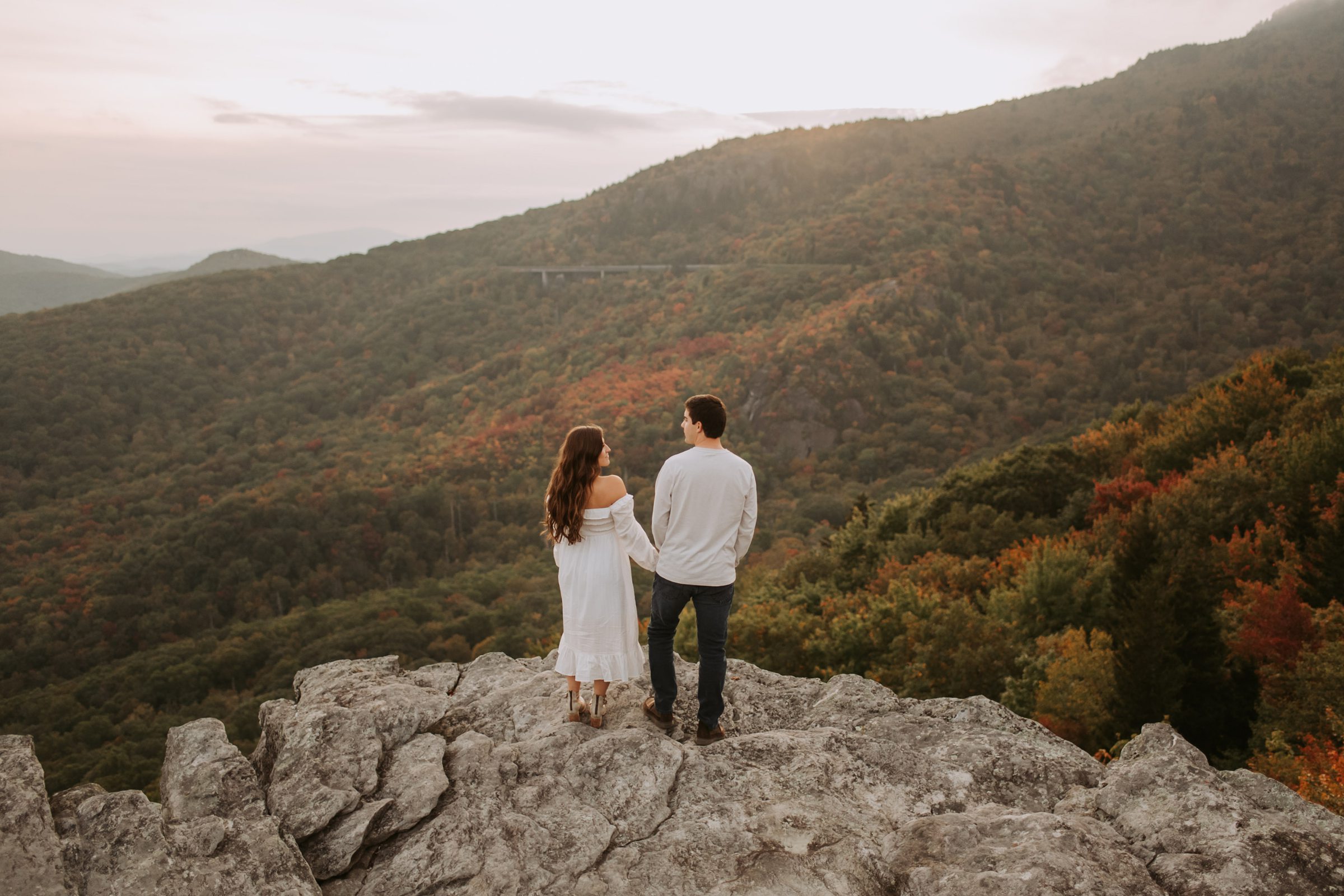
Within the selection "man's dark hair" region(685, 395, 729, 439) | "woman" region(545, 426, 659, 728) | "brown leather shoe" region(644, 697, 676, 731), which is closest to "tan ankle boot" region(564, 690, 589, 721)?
"woman" region(545, 426, 659, 728)

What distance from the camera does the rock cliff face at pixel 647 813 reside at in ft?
14.3

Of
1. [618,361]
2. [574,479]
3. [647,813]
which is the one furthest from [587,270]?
[647,813]

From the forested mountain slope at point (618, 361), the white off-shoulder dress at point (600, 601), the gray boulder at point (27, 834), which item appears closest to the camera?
the gray boulder at point (27, 834)

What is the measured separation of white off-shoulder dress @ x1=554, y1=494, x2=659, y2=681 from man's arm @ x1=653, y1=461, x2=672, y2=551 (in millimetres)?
198

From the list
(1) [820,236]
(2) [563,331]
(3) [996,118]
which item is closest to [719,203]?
(1) [820,236]

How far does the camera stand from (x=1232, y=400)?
21844mm

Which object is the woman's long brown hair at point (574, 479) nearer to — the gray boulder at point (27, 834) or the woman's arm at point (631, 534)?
the woman's arm at point (631, 534)

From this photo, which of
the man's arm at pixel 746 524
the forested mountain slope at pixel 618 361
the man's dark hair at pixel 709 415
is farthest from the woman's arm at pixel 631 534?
the forested mountain slope at pixel 618 361

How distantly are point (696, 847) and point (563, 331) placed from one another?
80.5 meters

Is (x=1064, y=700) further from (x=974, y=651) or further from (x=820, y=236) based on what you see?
(x=820, y=236)

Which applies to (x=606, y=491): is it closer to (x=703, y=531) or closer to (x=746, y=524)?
(x=703, y=531)

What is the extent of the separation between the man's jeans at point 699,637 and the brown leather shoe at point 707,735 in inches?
1.3

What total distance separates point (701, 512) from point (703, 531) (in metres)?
0.14

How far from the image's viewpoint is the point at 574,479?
18.6 feet
